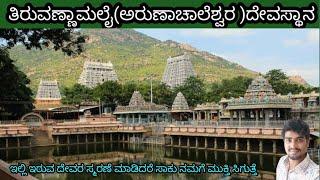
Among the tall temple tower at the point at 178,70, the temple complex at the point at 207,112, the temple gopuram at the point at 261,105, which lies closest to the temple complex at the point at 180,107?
the temple complex at the point at 207,112

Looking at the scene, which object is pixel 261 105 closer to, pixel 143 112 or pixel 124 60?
pixel 143 112

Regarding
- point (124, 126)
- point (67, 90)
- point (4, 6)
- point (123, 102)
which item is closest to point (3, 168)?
point (4, 6)

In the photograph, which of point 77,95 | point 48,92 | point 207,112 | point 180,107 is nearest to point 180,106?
point 180,107

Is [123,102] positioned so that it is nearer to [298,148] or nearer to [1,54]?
[1,54]

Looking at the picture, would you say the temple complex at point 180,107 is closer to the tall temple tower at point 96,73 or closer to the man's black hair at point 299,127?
the tall temple tower at point 96,73

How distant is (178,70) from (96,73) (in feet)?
41.4

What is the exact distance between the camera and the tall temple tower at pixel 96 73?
64125 millimetres

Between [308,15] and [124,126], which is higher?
[308,15]

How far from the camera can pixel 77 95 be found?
164 ft

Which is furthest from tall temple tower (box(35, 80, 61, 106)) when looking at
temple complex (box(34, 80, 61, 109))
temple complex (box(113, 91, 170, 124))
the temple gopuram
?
the temple gopuram

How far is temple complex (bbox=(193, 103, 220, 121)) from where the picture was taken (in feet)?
133

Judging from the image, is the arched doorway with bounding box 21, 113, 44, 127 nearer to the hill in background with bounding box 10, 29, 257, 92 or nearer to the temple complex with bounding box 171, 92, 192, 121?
the hill in background with bounding box 10, 29, 257, 92

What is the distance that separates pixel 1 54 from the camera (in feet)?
26.9

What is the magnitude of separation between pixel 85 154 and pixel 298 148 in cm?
2689
